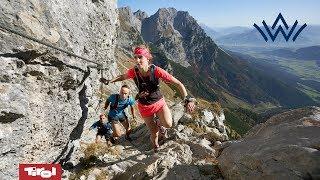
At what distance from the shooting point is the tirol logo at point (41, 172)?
758 cm

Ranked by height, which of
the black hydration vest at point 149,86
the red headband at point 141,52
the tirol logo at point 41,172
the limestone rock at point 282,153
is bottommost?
the limestone rock at point 282,153

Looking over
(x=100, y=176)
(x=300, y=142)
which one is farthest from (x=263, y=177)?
(x=100, y=176)

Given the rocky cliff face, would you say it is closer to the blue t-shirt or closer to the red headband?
the blue t-shirt

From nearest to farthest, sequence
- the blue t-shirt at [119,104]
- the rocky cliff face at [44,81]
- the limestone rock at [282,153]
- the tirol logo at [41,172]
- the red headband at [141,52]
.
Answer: the tirol logo at [41,172], the rocky cliff face at [44,81], the limestone rock at [282,153], the red headband at [141,52], the blue t-shirt at [119,104]

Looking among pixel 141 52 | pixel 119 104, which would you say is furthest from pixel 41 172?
pixel 119 104

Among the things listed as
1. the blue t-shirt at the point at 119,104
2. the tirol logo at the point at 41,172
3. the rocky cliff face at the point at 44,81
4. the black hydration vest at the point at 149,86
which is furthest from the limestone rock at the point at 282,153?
the tirol logo at the point at 41,172

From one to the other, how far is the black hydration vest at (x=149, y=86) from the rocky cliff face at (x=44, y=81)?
8.28 ft

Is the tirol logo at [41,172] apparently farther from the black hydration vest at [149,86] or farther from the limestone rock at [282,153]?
the limestone rock at [282,153]

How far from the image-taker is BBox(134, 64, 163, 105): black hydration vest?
38.5 feet

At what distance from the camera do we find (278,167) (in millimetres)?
10766

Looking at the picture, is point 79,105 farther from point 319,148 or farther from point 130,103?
point 319,148

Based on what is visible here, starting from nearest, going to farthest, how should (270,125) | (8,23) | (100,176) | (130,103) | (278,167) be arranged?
(8,23)
(278,167)
(100,176)
(270,125)
(130,103)

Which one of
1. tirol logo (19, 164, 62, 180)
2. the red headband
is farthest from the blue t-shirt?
tirol logo (19, 164, 62, 180)

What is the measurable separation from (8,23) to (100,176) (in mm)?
6723
